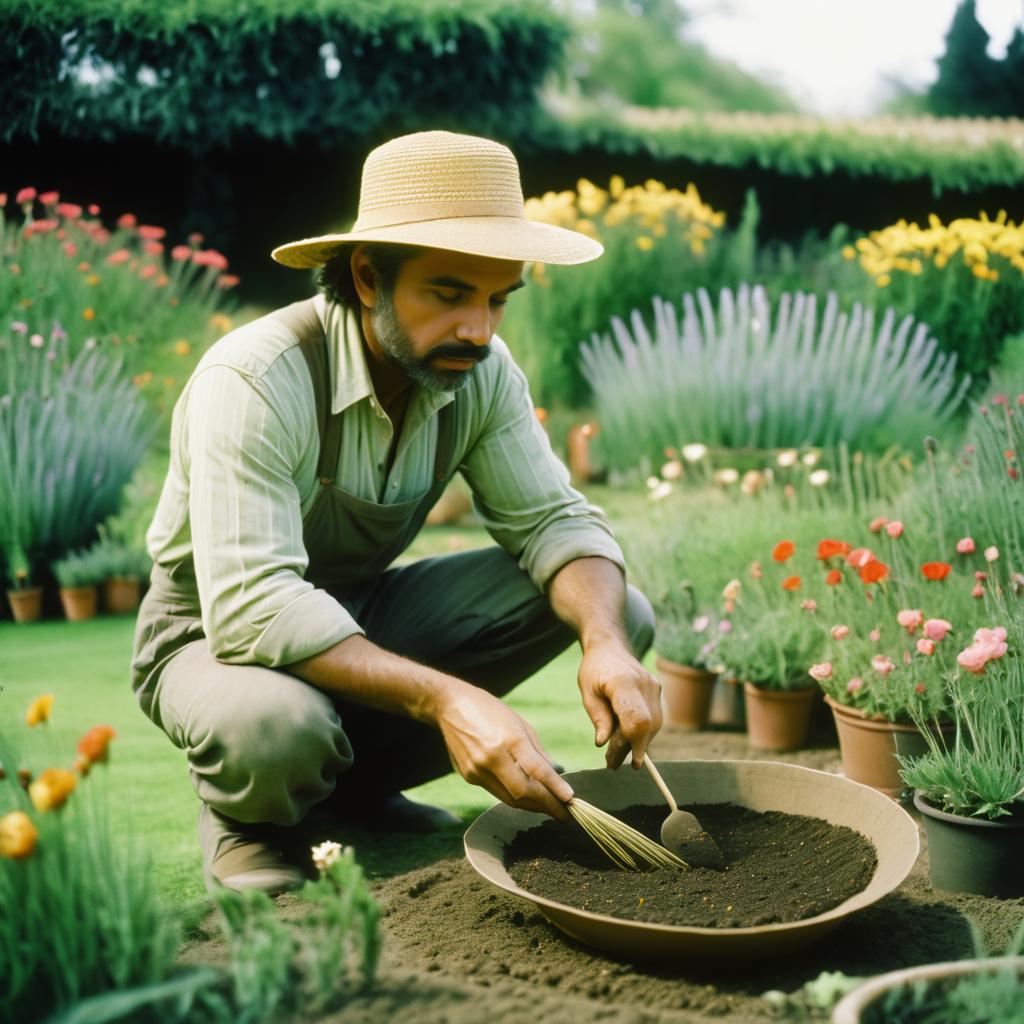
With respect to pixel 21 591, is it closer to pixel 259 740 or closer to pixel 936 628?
pixel 259 740

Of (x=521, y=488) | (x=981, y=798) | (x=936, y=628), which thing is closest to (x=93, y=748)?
(x=521, y=488)

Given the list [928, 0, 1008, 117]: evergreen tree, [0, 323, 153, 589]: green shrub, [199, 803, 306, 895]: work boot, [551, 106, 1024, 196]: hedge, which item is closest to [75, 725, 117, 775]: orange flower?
[199, 803, 306, 895]: work boot

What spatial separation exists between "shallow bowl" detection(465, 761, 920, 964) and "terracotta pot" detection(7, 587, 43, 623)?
311cm

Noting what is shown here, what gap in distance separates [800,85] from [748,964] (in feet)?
128

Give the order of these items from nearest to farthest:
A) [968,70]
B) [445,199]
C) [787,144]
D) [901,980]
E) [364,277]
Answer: [901,980] → [445,199] → [364,277] → [787,144] → [968,70]

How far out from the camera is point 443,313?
2.40 m

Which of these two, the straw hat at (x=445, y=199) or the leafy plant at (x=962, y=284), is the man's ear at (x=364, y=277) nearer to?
the straw hat at (x=445, y=199)

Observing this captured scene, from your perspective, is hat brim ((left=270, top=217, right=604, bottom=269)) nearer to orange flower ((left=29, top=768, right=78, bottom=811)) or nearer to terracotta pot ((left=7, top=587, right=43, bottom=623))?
orange flower ((left=29, top=768, right=78, bottom=811))

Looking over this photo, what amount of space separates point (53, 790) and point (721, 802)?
1.52 m

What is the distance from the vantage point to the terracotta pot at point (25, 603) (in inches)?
188

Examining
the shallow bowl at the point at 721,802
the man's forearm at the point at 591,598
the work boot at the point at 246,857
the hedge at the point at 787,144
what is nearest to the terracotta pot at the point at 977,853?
the shallow bowl at the point at 721,802

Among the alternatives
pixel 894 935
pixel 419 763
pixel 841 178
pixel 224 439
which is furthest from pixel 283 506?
pixel 841 178

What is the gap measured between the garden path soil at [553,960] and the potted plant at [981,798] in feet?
0.15

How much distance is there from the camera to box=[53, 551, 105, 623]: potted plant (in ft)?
15.8
